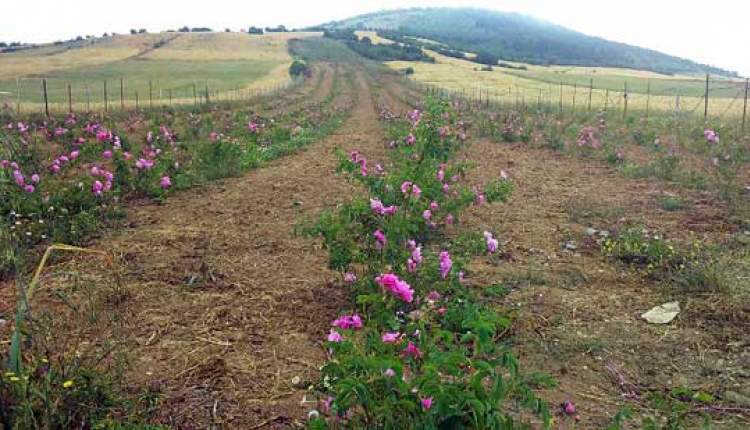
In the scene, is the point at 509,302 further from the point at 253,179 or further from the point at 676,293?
the point at 253,179

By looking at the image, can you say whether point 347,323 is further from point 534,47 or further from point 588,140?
point 534,47

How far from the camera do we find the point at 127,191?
7.36m

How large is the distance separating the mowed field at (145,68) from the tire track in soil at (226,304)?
17.6 metres

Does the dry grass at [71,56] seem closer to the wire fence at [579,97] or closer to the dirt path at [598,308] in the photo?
the wire fence at [579,97]

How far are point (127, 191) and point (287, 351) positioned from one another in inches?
181

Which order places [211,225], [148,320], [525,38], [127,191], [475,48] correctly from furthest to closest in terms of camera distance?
[525,38]
[475,48]
[127,191]
[211,225]
[148,320]

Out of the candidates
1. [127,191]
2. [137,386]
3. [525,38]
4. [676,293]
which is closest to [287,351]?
[137,386]

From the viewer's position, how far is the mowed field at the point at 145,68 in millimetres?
30984

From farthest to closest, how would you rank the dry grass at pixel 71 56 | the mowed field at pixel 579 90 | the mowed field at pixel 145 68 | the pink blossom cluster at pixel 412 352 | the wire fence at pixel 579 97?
the dry grass at pixel 71 56, the mowed field at pixel 145 68, the mowed field at pixel 579 90, the wire fence at pixel 579 97, the pink blossom cluster at pixel 412 352

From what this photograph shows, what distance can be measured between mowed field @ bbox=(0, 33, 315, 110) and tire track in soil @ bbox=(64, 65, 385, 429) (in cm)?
1762

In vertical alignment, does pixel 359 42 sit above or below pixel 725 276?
above

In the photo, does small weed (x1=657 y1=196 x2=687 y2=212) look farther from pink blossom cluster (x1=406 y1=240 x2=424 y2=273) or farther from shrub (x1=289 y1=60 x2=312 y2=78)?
shrub (x1=289 y1=60 x2=312 y2=78)

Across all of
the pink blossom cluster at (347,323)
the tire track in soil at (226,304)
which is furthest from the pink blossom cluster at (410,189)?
the pink blossom cluster at (347,323)

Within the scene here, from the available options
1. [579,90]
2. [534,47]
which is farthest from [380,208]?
[534,47]
